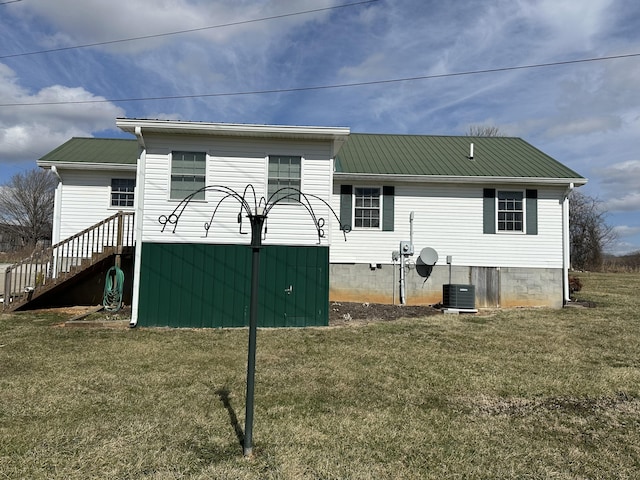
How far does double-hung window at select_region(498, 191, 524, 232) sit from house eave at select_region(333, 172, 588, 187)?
17.8 inches

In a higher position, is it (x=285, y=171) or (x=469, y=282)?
(x=285, y=171)

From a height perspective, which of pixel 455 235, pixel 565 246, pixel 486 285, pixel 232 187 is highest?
pixel 232 187

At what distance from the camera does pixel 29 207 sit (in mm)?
45594

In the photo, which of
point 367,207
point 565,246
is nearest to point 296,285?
point 367,207

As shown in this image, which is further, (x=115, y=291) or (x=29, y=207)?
(x=29, y=207)

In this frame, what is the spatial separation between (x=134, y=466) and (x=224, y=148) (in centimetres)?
750

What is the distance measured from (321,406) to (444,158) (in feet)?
37.8

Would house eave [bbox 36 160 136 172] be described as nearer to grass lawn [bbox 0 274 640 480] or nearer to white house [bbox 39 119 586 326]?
white house [bbox 39 119 586 326]

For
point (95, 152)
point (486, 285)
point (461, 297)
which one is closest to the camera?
point (461, 297)

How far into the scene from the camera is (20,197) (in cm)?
4572

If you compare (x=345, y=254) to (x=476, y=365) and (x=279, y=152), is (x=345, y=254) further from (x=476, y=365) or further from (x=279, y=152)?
(x=476, y=365)

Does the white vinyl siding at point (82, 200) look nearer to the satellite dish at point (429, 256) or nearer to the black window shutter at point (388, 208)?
the black window shutter at point (388, 208)

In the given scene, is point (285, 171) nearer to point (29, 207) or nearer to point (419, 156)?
point (419, 156)

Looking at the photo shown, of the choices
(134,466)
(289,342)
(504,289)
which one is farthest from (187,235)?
(504,289)
